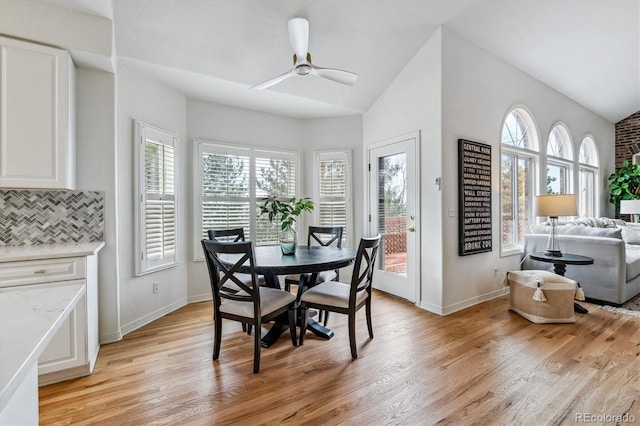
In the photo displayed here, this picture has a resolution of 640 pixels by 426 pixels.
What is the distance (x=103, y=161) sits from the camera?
2.72m

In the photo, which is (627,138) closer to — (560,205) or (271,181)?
(560,205)

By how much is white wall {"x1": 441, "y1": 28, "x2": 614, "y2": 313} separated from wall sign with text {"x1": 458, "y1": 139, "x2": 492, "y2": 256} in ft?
0.25

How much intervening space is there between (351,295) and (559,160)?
5309 mm

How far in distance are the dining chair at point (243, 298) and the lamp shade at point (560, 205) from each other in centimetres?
321

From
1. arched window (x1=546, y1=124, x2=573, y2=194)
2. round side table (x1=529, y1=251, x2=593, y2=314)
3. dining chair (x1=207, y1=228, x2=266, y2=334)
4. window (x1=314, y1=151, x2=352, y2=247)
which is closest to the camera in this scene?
dining chair (x1=207, y1=228, x2=266, y2=334)

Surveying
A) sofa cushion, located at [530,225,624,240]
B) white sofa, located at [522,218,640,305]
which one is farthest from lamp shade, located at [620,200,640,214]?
sofa cushion, located at [530,225,624,240]

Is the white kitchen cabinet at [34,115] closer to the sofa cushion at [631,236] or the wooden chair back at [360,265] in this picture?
the wooden chair back at [360,265]

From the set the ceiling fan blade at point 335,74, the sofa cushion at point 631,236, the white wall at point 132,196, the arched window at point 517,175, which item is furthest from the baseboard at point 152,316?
the sofa cushion at point 631,236

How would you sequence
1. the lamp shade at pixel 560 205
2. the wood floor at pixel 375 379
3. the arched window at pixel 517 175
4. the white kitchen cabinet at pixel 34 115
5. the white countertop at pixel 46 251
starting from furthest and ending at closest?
the arched window at pixel 517 175
the lamp shade at pixel 560 205
the white kitchen cabinet at pixel 34 115
the white countertop at pixel 46 251
the wood floor at pixel 375 379

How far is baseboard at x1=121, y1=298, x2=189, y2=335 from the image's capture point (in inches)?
118

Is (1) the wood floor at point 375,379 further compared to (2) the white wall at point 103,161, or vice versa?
(2) the white wall at point 103,161

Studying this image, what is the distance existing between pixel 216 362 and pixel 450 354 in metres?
1.88

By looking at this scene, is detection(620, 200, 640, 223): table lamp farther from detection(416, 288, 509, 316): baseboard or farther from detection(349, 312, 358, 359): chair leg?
detection(349, 312, 358, 359): chair leg

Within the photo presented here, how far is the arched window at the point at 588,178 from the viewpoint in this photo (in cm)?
639
